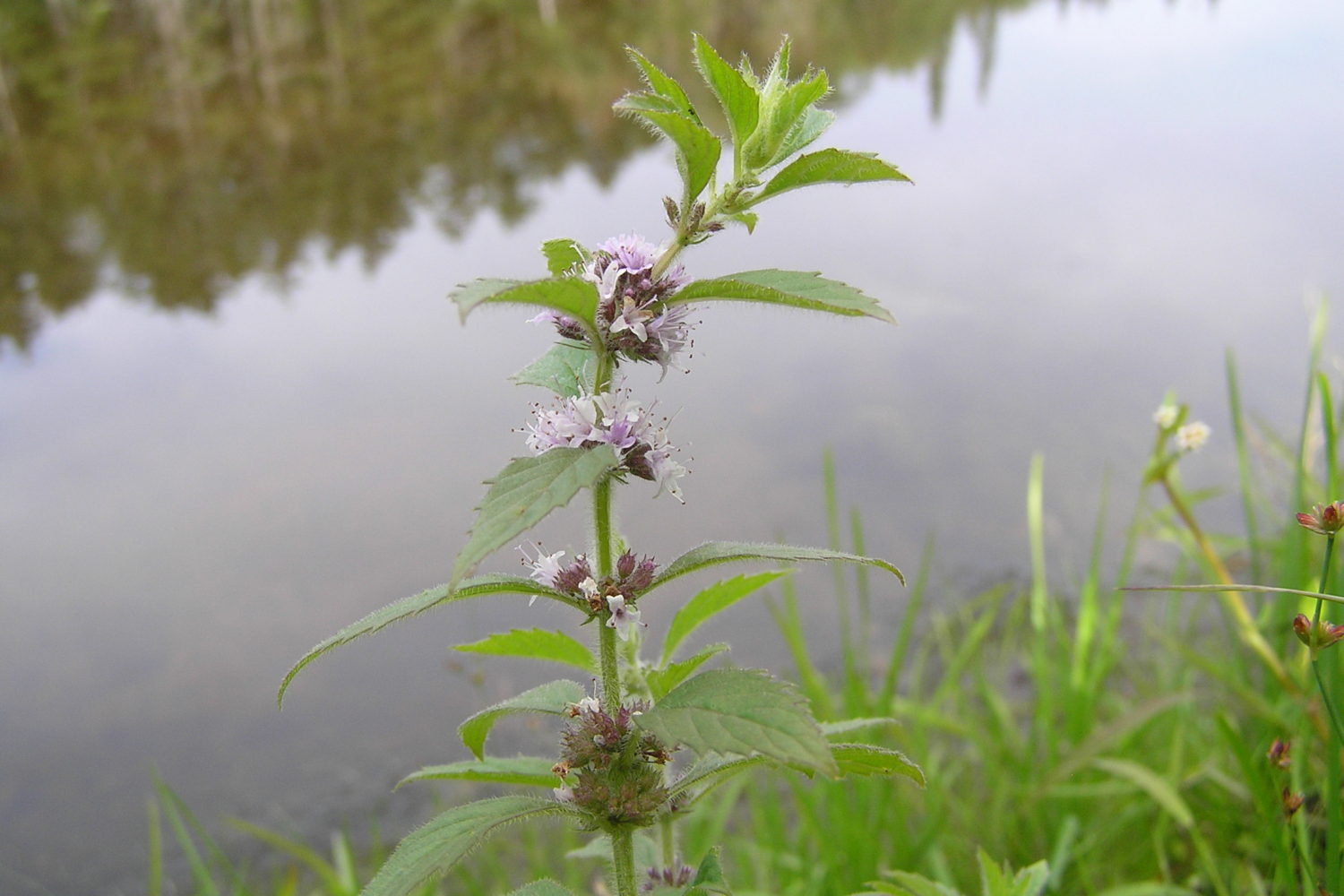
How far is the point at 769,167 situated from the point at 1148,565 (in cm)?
395

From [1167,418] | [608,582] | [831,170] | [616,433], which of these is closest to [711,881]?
[608,582]

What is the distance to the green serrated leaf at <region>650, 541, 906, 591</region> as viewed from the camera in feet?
2.96

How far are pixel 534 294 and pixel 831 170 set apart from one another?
0.98 ft

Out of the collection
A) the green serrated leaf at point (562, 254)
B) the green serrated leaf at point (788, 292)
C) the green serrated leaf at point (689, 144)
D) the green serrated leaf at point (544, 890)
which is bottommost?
the green serrated leaf at point (544, 890)

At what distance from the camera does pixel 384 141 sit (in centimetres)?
1320

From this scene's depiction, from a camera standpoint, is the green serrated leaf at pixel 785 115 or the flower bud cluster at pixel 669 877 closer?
the green serrated leaf at pixel 785 115

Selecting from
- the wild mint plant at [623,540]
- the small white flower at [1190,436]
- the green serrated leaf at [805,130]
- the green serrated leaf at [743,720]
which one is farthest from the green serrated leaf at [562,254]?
the small white flower at [1190,436]

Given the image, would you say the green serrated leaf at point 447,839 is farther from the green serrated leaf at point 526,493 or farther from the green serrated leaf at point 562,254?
the green serrated leaf at point 562,254

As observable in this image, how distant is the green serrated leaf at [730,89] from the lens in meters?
0.92

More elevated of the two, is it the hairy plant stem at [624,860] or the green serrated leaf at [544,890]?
the hairy plant stem at [624,860]

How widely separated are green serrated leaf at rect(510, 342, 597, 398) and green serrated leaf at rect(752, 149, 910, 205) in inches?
10.2

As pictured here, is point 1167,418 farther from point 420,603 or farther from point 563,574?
point 420,603

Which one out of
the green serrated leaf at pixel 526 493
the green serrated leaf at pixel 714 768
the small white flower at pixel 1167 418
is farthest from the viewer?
the small white flower at pixel 1167 418

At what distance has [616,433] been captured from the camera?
98cm
